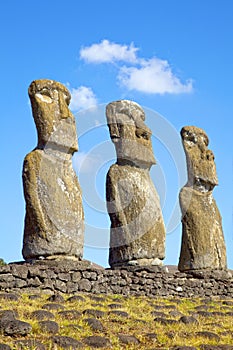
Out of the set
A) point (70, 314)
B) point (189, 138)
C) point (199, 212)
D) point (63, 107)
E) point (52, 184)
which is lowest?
point (70, 314)

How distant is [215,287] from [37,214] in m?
5.80

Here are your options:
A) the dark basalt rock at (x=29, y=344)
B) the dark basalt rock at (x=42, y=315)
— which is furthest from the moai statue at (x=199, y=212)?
the dark basalt rock at (x=29, y=344)

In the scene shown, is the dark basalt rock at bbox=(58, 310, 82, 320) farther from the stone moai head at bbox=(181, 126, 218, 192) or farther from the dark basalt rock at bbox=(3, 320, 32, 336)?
the stone moai head at bbox=(181, 126, 218, 192)

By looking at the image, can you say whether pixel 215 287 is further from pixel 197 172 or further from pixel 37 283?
pixel 37 283

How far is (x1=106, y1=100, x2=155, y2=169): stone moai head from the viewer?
15.9m

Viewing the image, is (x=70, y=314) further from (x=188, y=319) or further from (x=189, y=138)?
(x=189, y=138)

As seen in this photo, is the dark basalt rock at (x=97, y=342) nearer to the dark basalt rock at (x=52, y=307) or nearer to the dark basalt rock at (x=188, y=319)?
the dark basalt rock at (x=52, y=307)

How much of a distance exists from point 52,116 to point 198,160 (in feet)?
18.2

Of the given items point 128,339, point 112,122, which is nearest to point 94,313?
point 128,339

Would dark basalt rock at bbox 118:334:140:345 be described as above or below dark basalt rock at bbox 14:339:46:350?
above

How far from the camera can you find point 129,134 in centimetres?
1609

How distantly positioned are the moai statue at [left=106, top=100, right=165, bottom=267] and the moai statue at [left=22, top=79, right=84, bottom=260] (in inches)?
61.1

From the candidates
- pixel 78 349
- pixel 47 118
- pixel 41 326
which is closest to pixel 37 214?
pixel 47 118

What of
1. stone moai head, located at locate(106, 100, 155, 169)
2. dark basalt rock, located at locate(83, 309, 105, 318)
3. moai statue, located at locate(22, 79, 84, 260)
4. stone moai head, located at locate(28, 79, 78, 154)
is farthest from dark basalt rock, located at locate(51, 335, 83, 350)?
stone moai head, located at locate(106, 100, 155, 169)
